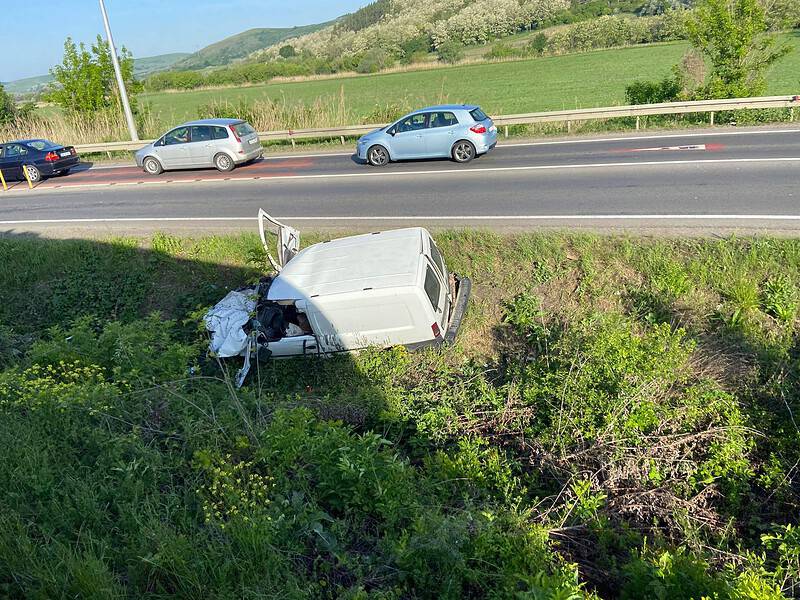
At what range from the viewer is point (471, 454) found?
17.2 ft

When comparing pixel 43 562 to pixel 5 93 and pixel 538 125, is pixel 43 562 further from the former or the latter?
pixel 5 93

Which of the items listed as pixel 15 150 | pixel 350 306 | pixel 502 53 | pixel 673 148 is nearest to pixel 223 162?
pixel 15 150

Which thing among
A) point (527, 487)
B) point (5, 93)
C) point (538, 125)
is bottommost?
point (527, 487)

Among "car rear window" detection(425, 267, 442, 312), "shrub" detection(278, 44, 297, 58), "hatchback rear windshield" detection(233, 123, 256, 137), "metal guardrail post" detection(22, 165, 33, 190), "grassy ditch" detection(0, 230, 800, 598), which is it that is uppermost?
"shrub" detection(278, 44, 297, 58)

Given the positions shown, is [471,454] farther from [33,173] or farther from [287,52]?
[287,52]

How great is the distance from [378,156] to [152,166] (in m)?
8.20

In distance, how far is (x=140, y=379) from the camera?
644cm

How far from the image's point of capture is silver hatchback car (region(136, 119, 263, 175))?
17531mm

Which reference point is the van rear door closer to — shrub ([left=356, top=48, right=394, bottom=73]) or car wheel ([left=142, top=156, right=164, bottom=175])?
car wheel ([left=142, top=156, right=164, bottom=175])

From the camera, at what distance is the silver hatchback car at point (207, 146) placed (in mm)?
17531

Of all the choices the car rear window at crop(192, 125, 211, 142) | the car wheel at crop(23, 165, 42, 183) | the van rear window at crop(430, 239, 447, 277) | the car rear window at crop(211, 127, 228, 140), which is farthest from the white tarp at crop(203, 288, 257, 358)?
the car wheel at crop(23, 165, 42, 183)

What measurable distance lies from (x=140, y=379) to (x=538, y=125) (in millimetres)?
16061

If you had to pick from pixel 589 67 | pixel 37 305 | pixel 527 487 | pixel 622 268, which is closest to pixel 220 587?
pixel 527 487

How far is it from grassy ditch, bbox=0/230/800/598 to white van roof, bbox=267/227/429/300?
1.06m
